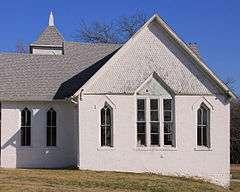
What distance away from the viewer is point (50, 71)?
31828 millimetres

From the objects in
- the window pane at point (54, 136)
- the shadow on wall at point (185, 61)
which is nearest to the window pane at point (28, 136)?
the window pane at point (54, 136)

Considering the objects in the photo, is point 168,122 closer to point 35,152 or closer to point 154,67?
point 154,67

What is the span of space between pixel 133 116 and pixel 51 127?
4.91 metres

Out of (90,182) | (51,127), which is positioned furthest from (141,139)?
(90,182)

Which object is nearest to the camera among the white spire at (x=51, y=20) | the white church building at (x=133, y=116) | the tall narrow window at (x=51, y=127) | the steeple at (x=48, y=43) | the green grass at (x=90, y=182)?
the green grass at (x=90, y=182)

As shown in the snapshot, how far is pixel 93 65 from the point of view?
31828mm

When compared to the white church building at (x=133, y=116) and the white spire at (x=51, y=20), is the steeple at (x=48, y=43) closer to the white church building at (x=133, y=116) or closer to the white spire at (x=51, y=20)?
the white spire at (x=51, y=20)

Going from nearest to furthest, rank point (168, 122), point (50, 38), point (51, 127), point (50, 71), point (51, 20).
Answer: point (168, 122), point (51, 127), point (50, 71), point (50, 38), point (51, 20)

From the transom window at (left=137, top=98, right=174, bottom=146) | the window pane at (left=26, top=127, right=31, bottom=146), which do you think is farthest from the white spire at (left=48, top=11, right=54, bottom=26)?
the transom window at (left=137, top=98, right=174, bottom=146)

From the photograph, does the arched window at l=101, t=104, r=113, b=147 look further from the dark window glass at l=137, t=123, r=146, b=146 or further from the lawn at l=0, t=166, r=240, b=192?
the lawn at l=0, t=166, r=240, b=192

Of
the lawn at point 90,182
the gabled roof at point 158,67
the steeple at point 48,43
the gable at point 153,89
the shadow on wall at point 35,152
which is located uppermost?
the steeple at point 48,43

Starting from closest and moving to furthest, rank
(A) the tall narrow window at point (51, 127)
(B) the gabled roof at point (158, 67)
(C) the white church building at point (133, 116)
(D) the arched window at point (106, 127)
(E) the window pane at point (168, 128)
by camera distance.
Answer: (C) the white church building at point (133, 116)
(D) the arched window at point (106, 127)
(B) the gabled roof at point (158, 67)
(E) the window pane at point (168, 128)
(A) the tall narrow window at point (51, 127)

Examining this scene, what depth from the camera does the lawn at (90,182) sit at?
21562mm

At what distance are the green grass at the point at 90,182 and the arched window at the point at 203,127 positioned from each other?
2.59 m
